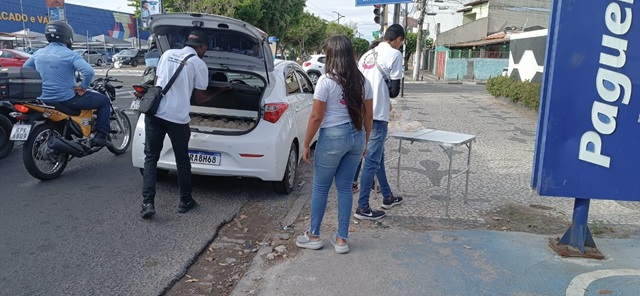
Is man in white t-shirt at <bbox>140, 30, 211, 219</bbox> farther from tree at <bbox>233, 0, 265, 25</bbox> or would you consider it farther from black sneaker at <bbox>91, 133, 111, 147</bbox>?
tree at <bbox>233, 0, 265, 25</bbox>

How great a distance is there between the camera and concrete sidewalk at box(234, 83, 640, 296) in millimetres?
3484

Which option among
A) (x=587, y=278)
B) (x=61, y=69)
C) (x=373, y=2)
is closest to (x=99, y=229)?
(x=61, y=69)

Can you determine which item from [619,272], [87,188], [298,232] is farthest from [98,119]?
[619,272]

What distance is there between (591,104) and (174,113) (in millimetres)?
3478

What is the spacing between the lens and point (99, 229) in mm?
4520

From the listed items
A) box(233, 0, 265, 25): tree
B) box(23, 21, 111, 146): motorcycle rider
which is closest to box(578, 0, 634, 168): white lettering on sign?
box(23, 21, 111, 146): motorcycle rider

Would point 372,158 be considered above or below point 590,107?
below

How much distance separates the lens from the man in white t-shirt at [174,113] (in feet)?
15.3

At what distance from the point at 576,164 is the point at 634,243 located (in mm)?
1148

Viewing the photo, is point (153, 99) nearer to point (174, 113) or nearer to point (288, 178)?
point (174, 113)

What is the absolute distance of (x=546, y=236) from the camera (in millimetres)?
4445

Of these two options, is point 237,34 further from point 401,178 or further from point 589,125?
point 589,125

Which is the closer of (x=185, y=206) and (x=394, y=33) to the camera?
(x=394, y=33)

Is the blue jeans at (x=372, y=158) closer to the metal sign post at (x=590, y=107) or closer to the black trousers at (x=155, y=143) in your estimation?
the metal sign post at (x=590, y=107)
